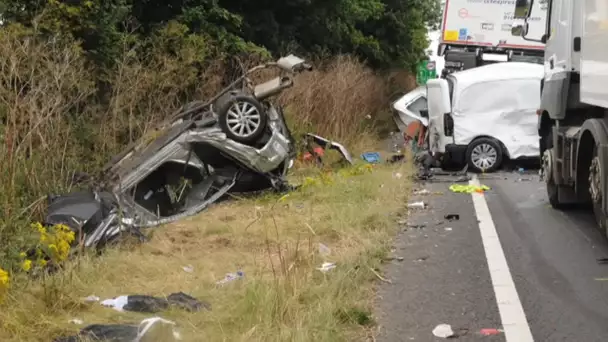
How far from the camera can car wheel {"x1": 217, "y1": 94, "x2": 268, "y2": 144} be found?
1027 centimetres

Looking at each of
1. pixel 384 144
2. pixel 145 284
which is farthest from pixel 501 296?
pixel 384 144

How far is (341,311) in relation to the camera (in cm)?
505

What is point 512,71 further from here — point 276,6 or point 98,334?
point 98,334

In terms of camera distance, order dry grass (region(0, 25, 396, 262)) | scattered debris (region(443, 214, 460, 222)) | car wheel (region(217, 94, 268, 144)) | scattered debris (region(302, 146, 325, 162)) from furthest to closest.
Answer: scattered debris (region(302, 146, 325, 162)) < car wheel (region(217, 94, 268, 144)) < scattered debris (region(443, 214, 460, 222)) < dry grass (region(0, 25, 396, 262))

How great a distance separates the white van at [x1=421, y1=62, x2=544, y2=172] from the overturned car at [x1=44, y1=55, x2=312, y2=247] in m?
4.29

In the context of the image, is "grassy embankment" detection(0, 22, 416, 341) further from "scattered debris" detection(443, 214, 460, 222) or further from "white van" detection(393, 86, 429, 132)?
"white van" detection(393, 86, 429, 132)

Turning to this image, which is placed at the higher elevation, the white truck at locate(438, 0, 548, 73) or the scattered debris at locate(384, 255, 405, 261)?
the white truck at locate(438, 0, 548, 73)

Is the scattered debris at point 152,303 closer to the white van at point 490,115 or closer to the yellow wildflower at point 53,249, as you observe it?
the yellow wildflower at point 53,249

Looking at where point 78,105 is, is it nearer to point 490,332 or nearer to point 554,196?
point 554,196

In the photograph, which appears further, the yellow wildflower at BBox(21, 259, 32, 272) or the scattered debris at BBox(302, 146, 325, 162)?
Result: the scattered debris at BBox(302, 146, 325, 162)

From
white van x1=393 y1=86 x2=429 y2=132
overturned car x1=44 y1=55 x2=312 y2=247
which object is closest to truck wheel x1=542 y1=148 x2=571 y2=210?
overturned car x1=44 y1=55 x2=312 y2=247

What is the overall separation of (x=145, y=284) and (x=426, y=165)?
33.5ft

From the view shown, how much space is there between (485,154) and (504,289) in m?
8.83

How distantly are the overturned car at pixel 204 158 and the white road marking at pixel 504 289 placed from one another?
10.6 feet
